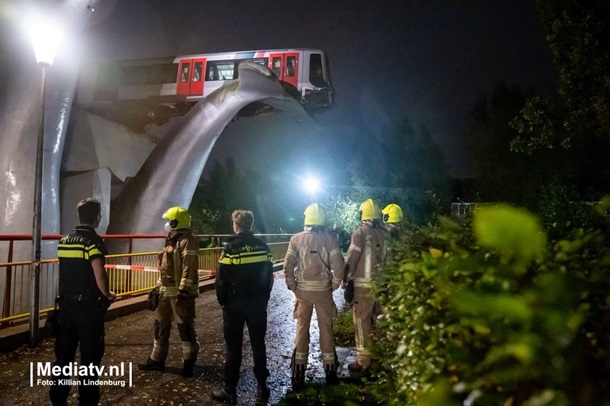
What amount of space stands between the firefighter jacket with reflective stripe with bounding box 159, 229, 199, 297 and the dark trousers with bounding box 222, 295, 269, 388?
2.69 feet

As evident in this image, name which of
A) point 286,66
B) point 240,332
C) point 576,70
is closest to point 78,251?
point 240,332

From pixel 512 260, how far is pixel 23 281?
7.52 m

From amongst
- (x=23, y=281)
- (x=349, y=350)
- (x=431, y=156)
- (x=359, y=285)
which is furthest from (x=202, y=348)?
(x=431, y=156)

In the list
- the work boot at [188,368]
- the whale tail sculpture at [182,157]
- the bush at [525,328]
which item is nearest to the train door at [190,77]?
the whale tail sculpture at [182,157]

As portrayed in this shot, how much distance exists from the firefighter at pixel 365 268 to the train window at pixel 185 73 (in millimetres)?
17275

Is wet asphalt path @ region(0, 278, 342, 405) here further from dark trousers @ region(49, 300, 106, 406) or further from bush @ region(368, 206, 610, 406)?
bush @ region(368, 206, 610, 406)

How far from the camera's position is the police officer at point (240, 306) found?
428cm

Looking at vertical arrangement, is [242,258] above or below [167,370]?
above

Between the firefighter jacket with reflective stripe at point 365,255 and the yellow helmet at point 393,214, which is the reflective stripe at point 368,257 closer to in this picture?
the firefighter jacket with reflective stripe at point 365,255

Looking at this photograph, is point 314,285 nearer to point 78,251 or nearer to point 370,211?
point 370,211

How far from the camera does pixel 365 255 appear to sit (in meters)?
5.31

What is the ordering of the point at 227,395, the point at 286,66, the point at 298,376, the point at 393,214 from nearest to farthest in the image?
the point at 227,395 < the point at 298,376 < the point at 393,214 < the point at 286,66

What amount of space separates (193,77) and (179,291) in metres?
17.4

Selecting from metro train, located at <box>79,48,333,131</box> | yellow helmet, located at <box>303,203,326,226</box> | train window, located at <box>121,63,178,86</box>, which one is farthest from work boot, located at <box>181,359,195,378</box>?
train window, located at <box>121,63,178,86</box>
